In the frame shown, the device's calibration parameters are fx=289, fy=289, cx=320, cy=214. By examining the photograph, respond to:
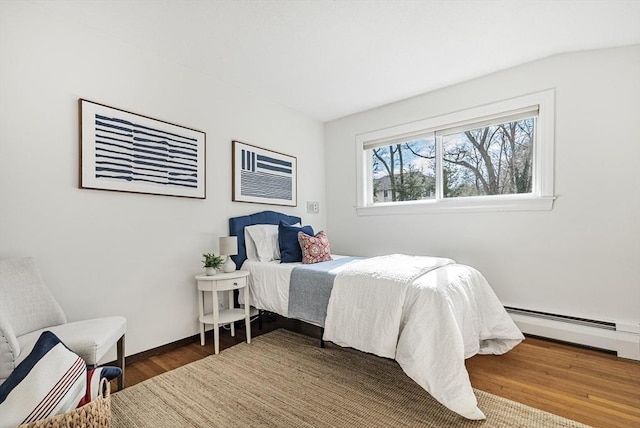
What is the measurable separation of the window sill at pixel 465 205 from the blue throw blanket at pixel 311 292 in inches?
55.1

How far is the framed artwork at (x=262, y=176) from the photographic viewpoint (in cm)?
311

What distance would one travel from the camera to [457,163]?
3.28 meters

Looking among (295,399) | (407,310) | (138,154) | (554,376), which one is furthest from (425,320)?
(138,154)

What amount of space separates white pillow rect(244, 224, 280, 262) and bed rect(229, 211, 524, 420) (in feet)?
0.44

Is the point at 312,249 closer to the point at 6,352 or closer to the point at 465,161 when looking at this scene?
the point at 465,161

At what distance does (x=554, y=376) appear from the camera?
201 centimetres

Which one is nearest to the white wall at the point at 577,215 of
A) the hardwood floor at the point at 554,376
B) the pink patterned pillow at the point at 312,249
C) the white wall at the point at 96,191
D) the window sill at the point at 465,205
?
the window sill at the point at 465,205

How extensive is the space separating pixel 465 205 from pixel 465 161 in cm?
52

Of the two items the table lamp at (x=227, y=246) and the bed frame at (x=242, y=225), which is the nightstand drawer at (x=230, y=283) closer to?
the table lamp at (x=227, y=246)

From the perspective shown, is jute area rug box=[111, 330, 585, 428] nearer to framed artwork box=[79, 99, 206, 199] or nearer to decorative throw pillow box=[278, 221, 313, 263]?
decorative throw pillow box=[278, 221, 313, 263]

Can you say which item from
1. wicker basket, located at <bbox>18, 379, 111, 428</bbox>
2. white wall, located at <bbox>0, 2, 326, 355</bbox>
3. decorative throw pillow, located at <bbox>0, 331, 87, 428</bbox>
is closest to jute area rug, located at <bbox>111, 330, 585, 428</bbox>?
wicker basket, located at <bbox>18, 379, 111, 428</bbox>

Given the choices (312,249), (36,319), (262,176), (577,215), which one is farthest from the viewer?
(262,176)

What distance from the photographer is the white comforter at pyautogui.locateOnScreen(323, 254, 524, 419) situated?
5.25 feet

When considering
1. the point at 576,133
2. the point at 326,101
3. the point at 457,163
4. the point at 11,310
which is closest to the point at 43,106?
the point at 11,310
